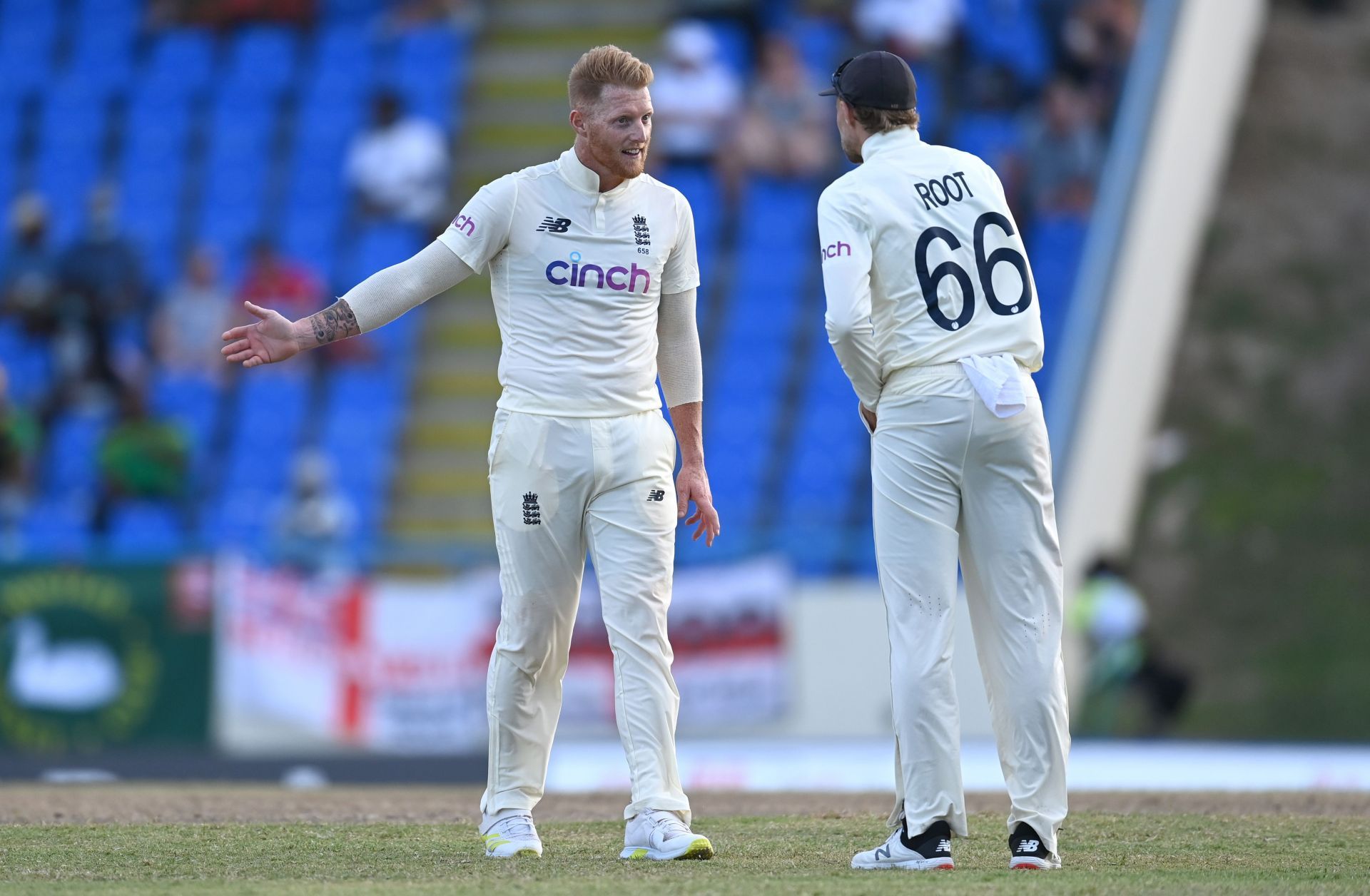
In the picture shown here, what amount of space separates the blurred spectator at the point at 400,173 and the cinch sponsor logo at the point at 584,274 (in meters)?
13.2

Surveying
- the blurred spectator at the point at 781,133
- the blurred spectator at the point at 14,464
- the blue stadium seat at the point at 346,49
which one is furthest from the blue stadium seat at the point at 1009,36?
the blurred spectator at the point at 14,464

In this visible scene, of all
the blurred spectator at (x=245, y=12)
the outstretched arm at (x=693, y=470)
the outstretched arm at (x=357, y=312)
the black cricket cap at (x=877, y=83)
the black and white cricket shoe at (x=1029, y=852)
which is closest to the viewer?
the black and white cricket shoe at (x=1029, y=852)

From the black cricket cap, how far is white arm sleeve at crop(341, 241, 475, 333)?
1.43 meters

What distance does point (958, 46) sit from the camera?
798 inches

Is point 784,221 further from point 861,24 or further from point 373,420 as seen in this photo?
point 373,420

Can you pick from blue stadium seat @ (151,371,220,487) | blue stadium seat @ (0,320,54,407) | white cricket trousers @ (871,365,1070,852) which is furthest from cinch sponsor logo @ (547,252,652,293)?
blue stadium seat @ (0,320,54,407)

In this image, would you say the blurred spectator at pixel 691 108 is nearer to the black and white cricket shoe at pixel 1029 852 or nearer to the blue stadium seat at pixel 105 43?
the blue stadium seat at pixel 105 43

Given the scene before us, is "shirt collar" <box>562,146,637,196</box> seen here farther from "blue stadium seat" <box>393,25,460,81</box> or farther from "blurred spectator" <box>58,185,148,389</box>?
"blue stadium seat" <box>393,25,460,81</box>

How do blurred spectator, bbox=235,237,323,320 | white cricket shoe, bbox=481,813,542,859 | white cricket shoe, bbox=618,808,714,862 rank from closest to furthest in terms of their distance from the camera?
white cricket shoe, bbox=618,808,714,862 → white cricket shoe, bbox=481,813,542,859 → blurred spectator, bbox=235,237,323,320

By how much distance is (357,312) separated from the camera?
6883 millimetres

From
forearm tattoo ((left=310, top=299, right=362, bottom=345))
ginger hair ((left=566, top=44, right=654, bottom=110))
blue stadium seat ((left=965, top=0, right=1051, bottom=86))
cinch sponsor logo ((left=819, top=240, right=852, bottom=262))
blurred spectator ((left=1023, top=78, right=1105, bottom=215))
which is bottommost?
forearm tattoo ((left=310, top=299, right=362, bottom=345))

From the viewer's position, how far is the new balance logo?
6.91 m

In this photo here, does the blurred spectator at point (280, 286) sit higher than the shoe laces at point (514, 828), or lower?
higher

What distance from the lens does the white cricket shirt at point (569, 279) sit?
6.94 metres
